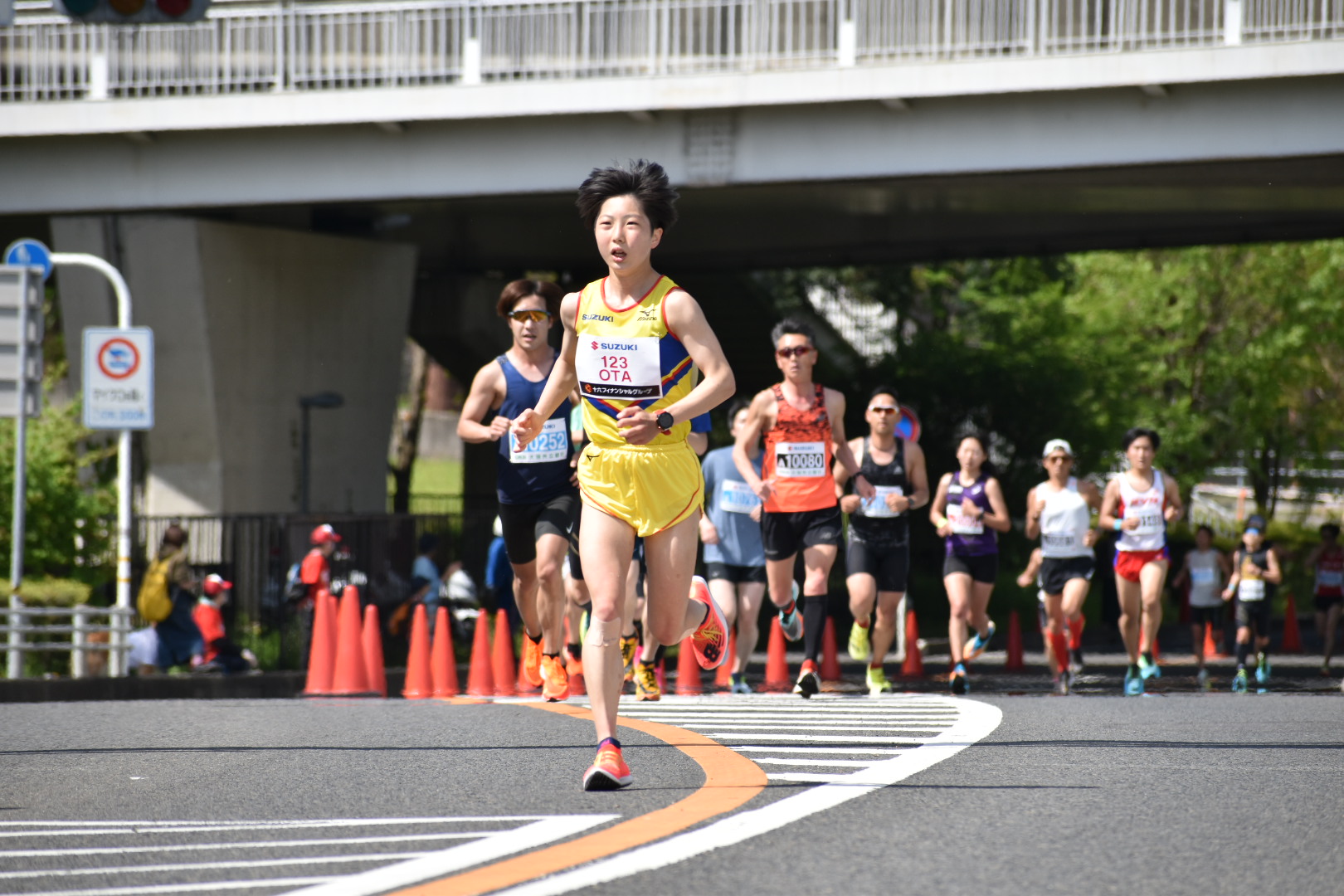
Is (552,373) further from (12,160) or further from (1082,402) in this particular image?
(1082,402)

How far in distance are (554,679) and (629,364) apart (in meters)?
3.22

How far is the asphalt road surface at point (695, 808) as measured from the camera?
4.58 m

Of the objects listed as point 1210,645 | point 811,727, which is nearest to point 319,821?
point 811,727

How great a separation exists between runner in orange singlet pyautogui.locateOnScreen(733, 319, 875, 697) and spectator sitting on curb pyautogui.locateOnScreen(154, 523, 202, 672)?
7.23 m

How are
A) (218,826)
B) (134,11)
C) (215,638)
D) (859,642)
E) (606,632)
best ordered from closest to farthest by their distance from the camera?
(218,826) < (606,632) < (134,11) < (859,642) < (215,638)

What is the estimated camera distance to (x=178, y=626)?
17.2m

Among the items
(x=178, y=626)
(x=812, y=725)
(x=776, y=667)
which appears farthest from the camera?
(x=178, y=626)

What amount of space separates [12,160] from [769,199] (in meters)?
10.1

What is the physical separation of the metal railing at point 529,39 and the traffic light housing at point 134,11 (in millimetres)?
11116

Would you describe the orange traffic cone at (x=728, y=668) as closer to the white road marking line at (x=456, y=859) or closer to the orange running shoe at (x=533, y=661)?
the orange running shoe at (x=533, y=661)

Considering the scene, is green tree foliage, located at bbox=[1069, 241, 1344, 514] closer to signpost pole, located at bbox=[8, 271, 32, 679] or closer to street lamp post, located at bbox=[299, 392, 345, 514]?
street lamp post, located at bbox=[299, 392, 345, 514]

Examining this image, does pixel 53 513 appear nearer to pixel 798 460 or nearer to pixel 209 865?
pixel 798 460

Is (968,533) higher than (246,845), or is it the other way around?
(968,533)

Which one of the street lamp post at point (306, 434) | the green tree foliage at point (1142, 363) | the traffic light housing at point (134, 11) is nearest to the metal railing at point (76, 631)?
the traffic light housing at point (134, 11)
